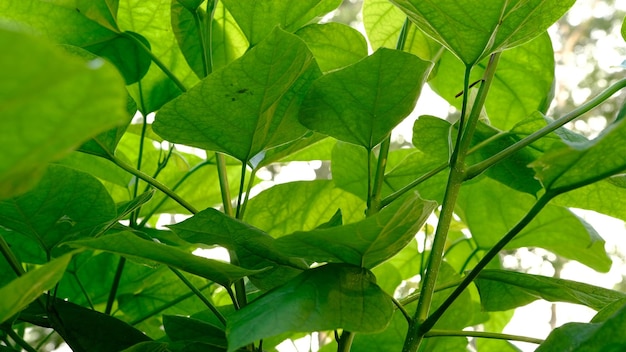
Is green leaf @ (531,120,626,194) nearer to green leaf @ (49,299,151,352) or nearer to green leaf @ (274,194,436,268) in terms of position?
green leaf @ (274,194,436,268)

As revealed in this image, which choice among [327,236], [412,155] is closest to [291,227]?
[412,155]

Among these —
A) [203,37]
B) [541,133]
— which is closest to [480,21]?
[541,133]

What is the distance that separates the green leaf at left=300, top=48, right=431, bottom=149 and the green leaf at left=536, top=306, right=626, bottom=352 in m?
0.12

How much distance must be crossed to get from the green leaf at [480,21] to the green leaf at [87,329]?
20cm

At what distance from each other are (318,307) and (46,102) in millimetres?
154

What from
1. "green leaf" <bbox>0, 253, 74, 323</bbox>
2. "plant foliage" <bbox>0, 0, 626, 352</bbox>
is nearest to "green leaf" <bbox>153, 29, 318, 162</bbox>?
"plant foliage" <bbox>0, 0, 626, 352</bbox>

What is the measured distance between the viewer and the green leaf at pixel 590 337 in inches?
9.8

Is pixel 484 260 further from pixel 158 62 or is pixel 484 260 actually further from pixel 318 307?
pixel 158 62

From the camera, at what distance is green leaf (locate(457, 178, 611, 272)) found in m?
0.47

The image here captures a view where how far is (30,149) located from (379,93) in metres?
0.21

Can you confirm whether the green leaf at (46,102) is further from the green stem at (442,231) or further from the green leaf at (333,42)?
the green leaf at (333,42)

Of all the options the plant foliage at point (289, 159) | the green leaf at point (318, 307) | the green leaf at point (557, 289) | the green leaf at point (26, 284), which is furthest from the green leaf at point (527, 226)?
the green leaf at point (26, 284)

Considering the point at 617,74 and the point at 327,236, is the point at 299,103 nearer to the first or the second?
the point at 327,236

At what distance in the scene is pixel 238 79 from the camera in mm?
295
